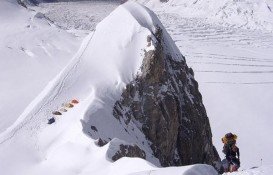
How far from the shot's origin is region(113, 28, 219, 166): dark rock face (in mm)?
12469

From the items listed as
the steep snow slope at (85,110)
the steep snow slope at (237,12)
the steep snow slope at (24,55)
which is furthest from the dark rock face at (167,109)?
the steep snow slope at (237,12)

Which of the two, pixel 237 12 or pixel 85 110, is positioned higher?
pixel 85 110

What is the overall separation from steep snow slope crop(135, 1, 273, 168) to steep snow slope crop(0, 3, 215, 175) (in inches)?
424

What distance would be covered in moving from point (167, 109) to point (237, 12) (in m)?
44.2

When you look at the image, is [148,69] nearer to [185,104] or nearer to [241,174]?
[185,104]

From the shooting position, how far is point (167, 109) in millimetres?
13047

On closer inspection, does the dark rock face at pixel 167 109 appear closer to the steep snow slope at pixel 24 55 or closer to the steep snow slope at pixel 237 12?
the steep snow slope at pixel 24 55

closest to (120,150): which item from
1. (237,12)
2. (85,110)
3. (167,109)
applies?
(85,110)

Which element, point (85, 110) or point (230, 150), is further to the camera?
point (85, 110)

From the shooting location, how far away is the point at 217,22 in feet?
179

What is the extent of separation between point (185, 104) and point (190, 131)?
0.71m

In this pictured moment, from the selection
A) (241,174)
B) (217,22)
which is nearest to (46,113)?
(241,174)

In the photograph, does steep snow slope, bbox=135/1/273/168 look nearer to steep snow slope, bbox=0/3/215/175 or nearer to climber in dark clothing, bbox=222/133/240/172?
steep snow slope, bbox=0/3/215/175

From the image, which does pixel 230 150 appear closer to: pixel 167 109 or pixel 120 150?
pixel 120 150
